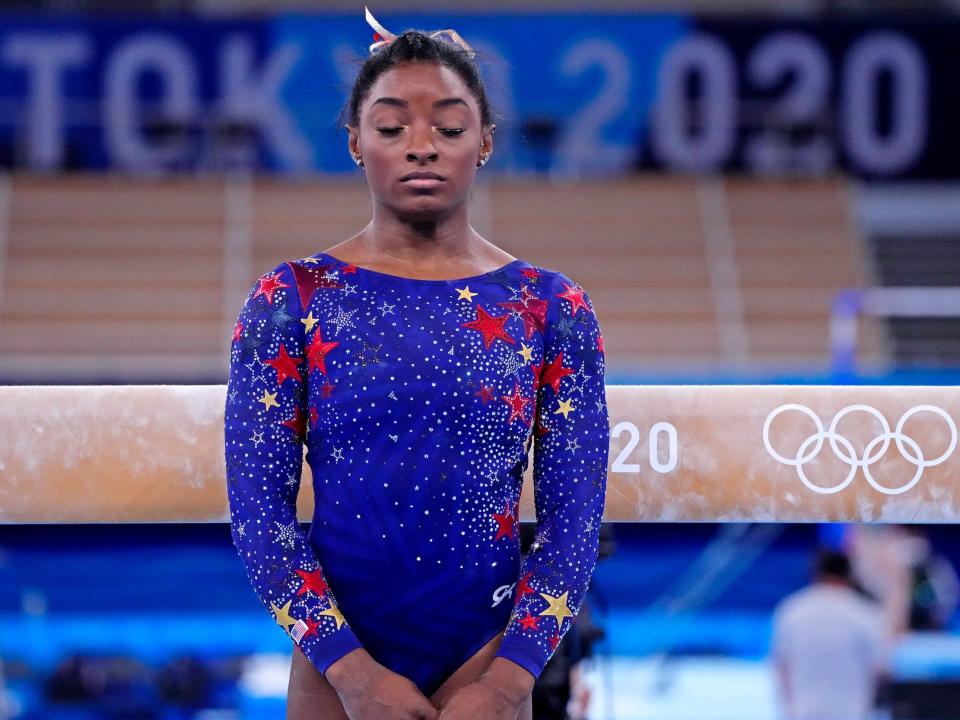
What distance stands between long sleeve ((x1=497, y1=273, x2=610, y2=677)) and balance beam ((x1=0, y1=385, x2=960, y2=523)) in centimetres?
47

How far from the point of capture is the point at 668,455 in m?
2.14

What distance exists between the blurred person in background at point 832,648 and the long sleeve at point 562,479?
10.2 ft

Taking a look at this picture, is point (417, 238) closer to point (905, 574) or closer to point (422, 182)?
point (422, 182)

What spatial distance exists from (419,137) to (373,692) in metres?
0.68

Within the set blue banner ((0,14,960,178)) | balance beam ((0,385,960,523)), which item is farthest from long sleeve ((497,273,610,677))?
blue banner ((0,14,960,178))

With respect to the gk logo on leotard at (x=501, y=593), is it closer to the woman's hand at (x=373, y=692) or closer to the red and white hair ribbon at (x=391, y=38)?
the woman's hand at (x=373, y=692)

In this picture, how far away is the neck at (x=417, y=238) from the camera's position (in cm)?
166

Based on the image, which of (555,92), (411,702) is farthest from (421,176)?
(555,92)

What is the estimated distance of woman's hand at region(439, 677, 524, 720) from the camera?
1.48 m

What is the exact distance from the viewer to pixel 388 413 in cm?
156

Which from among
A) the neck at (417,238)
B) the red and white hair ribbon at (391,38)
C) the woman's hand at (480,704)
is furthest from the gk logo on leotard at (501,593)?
the red and white hair ribbon at (391,38)

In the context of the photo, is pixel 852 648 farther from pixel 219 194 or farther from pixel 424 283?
pixel 219 194

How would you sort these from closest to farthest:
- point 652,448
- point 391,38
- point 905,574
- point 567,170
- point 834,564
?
point 391,38 → point 652,448 → point 834,564 → point 905,574 → point 567,170

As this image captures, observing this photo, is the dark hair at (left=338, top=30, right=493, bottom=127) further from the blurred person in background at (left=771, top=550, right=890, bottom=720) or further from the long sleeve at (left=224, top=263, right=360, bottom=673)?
the blurred person in background at (left=771, top=550, right=890, bottom=720)
